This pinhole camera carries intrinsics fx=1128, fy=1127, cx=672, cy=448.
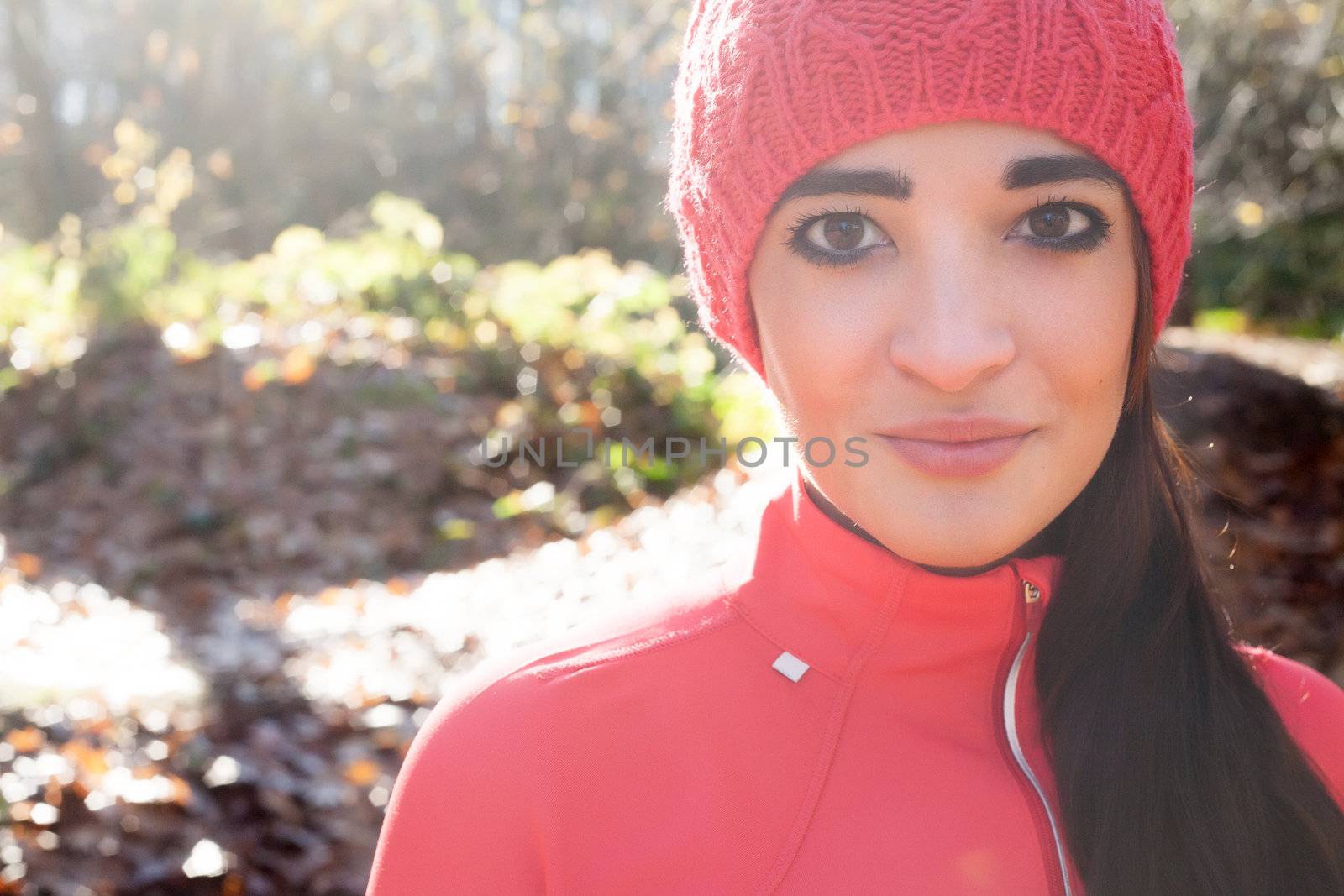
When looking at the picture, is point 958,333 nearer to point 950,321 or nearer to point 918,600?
point 950,321

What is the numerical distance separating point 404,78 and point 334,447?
958cm

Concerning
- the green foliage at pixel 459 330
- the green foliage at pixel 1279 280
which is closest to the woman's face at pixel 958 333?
the green foliage at pixel 459 330

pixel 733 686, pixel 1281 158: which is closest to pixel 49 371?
pixel 733 686

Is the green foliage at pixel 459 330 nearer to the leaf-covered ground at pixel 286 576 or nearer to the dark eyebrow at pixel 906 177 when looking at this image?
the leaf-covered ground at pixel 286 576

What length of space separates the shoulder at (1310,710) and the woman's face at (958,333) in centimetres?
56

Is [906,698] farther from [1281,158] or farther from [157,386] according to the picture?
[1281,158]

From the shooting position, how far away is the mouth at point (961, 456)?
1.45 metres

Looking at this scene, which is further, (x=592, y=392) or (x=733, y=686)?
(x=592, y=392)

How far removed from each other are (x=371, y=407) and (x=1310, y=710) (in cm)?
652

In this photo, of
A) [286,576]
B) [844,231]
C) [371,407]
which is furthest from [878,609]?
[371,407]

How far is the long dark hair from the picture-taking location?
5.10 feet

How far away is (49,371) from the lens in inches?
309

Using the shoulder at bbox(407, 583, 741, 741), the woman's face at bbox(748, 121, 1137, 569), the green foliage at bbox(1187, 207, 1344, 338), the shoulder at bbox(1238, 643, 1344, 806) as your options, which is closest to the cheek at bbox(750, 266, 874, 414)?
the woman's face at bbox(748, 121, 1137, 569)

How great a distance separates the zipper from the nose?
1.28 feet
